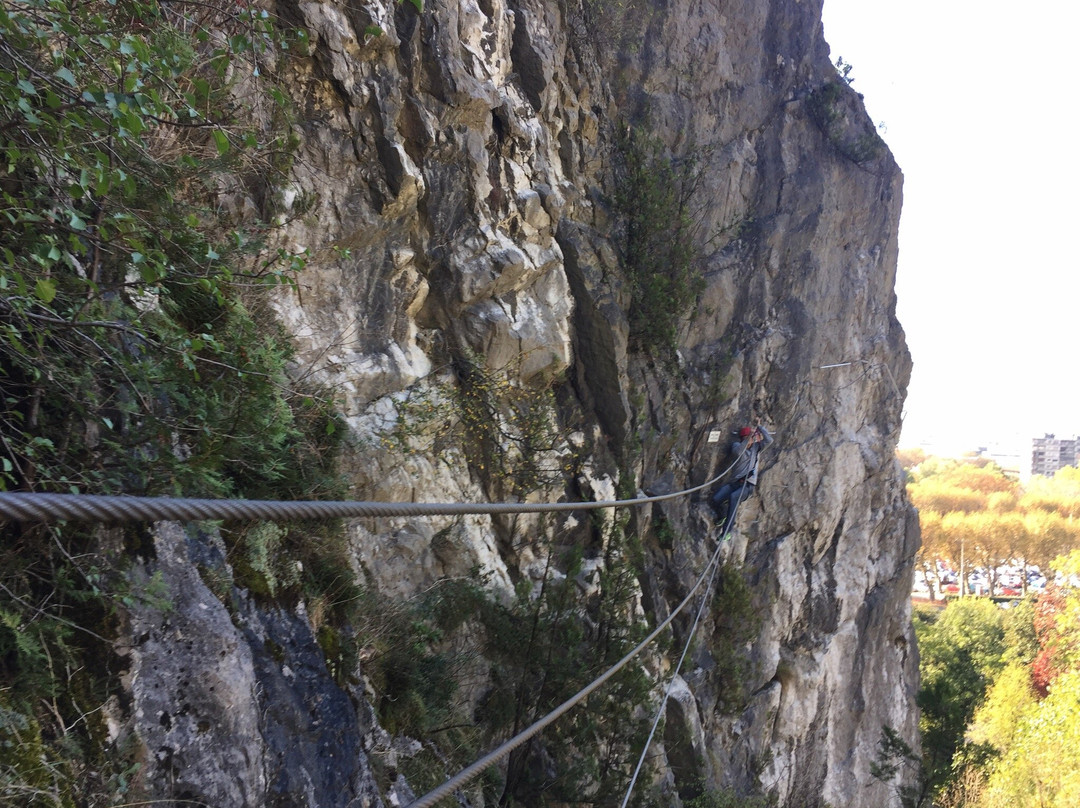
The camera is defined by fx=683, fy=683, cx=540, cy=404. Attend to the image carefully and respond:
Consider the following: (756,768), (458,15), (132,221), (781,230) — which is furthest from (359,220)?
(756,768)

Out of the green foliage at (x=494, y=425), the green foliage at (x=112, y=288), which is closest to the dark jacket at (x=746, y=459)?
the green foliage at (x=494, y=425)

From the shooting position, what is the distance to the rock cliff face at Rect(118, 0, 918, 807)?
134 inches

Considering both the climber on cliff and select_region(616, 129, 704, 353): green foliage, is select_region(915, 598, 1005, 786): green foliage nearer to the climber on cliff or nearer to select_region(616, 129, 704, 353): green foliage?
the climber on cliff

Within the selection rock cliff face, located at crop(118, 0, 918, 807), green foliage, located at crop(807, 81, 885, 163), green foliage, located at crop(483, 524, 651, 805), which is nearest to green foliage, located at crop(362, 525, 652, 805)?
green foliage, located at crop(483, 524, 651, 805)

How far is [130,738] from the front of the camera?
8.36ft

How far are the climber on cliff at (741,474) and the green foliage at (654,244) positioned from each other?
227 cm

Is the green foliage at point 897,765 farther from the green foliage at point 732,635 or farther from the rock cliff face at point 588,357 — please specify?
the green foliage at point 732,635

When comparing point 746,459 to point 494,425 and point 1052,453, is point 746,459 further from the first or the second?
point 1052,453

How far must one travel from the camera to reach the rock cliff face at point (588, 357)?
3398mm

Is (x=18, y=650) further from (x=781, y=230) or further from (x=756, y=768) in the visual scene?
(x=781, y=230)

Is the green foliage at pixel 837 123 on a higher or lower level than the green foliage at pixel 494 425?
higher

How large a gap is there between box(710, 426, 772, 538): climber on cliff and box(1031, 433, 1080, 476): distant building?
102 metres

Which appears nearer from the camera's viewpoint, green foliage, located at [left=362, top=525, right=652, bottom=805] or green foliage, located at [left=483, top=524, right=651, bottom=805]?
green foliage, located at [left=362, top=525, right=652, bottom=805]

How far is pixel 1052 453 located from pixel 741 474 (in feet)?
349
